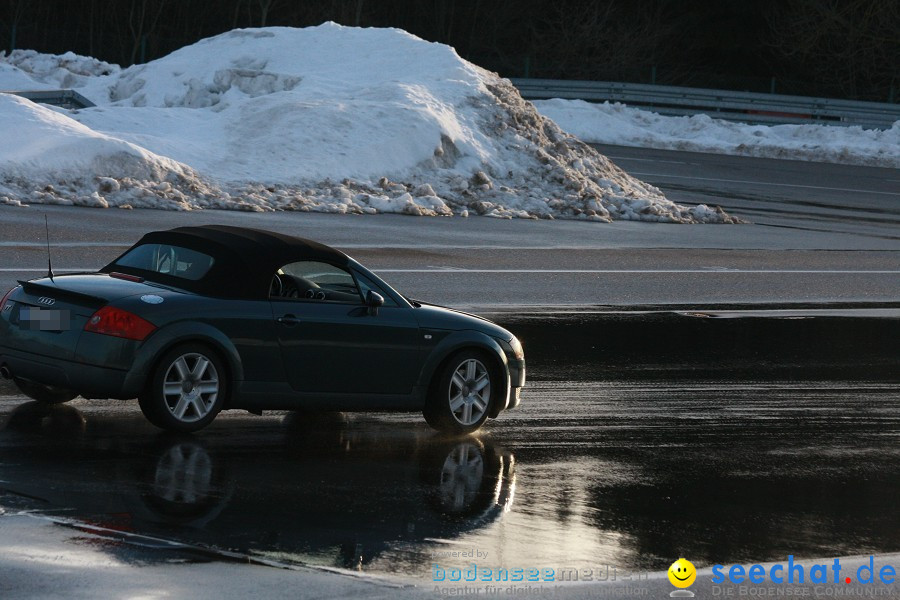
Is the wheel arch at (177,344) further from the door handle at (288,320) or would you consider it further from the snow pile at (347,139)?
the snow pile at (347,139)

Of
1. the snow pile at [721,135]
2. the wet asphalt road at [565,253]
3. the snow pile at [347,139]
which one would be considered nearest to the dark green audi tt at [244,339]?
the wet asphalt road at [565,253]

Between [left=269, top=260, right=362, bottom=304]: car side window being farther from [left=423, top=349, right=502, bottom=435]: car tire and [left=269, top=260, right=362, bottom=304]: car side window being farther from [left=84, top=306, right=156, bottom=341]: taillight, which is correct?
[left=84, top=306, right=156, bottom=341]: taillight

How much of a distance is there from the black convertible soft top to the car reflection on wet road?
859 mm

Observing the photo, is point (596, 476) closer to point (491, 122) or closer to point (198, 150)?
point (198, 150)

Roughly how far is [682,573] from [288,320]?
3.17m

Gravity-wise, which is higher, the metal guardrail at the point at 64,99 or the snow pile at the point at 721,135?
the snow pile at the point at 721,135

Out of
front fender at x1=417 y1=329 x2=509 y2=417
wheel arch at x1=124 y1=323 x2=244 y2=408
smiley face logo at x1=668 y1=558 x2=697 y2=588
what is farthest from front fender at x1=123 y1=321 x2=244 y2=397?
smiley face logo at x1=668 y1=558 x2=697 y2=588

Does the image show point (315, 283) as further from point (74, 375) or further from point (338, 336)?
point (74, 375)

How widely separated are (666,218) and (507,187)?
9.77 feet

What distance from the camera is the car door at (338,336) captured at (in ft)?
27.7

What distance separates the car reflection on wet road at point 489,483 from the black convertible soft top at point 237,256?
0.86 m

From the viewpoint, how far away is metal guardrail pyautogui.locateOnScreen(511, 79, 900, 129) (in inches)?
1818

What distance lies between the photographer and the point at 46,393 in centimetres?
870

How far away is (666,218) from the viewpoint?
25.8 m
